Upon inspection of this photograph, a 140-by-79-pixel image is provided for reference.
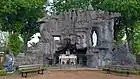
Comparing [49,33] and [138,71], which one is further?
[49,33]

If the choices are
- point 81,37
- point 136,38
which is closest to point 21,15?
point 81,37

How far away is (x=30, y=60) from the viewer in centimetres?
3108

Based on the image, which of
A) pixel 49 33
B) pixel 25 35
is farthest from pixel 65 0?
pixel 49 33

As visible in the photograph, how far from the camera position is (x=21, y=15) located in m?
45.5

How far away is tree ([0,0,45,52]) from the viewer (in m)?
41.4

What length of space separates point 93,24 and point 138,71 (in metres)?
9.09

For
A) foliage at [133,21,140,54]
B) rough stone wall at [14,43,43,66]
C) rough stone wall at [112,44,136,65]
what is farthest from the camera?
foliage at [133,21,140,54]

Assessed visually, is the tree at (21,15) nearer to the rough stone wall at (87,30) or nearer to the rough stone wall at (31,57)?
the rough stone wall at (87,30)

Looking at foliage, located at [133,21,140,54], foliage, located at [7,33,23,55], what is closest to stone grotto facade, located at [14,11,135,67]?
foliage, located at [7,33,23,55]

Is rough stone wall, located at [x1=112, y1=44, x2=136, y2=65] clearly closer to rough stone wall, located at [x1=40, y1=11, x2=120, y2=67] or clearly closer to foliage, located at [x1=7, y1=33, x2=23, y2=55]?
rough stone wall, located at [x1=40, y1=11, x2=120, y2=67]

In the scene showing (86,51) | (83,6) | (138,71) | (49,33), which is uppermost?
(83,6)

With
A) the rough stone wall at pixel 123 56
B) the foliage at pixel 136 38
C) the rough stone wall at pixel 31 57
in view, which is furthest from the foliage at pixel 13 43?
the foliage at pixel 136 38

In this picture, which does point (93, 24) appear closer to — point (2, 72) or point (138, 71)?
point (138, 71)

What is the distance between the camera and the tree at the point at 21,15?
4139cm
